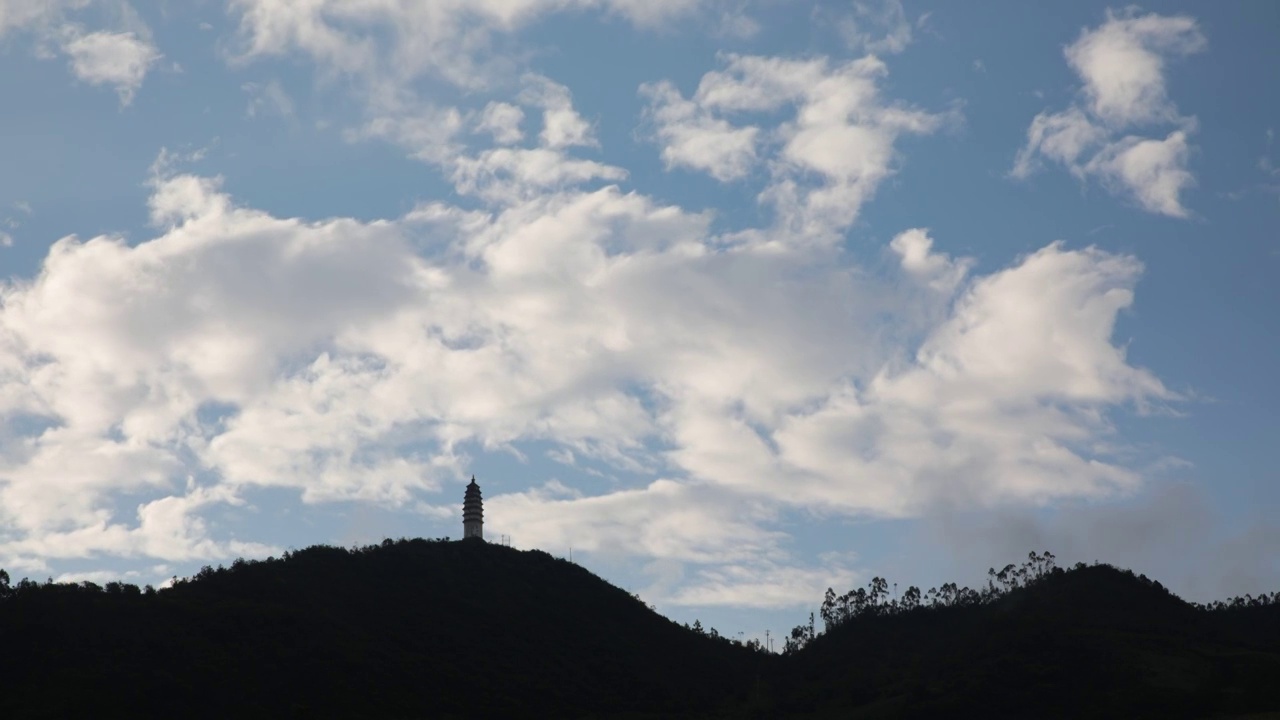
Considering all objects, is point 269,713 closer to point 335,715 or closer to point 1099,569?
point 335,715

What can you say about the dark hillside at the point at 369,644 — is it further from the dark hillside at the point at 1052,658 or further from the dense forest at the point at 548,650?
the dark hillside at the point at 1052,658

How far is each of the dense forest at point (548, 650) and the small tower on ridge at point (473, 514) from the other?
8.52 metres

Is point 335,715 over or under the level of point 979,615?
under

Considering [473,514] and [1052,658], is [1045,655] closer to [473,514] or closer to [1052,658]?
[1052,658]

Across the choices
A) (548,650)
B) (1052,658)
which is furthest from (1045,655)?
(548,650)

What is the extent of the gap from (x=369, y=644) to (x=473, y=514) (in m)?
56.8

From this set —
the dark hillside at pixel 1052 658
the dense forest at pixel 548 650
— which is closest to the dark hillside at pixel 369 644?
the dense forest at pixel 548 650

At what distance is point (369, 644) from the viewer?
11381 cm

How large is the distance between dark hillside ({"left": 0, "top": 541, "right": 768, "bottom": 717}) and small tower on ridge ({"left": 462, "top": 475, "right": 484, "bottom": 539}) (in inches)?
348

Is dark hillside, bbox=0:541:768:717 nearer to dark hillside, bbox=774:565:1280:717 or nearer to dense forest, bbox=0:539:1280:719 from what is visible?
dense forest, bbox=0:539:1280:719

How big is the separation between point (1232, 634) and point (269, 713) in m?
101

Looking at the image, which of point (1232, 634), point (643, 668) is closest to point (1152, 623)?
point (1232, 634)

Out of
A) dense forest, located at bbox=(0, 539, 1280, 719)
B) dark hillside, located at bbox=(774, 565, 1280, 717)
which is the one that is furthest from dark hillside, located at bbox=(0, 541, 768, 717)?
dark hillside, located at bbox=(774, 565, 1280, 717)

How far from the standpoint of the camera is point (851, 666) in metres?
142
